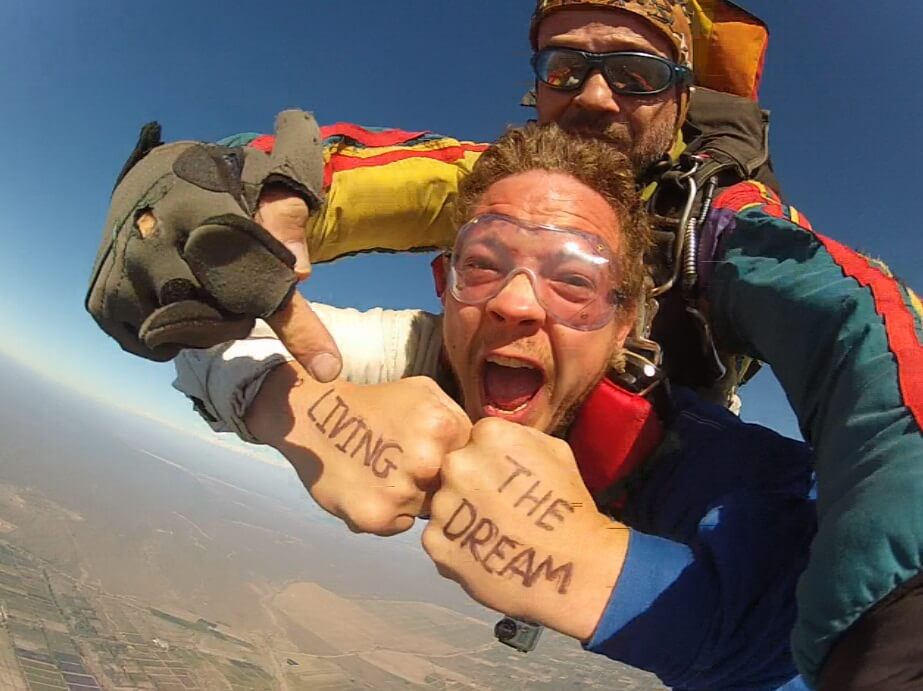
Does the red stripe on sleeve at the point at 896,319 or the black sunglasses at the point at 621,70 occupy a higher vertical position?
the black sunglasses at the point at 621,70

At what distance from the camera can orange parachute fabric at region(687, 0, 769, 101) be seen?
1.67 meters

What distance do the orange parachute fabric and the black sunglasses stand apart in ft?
1.59

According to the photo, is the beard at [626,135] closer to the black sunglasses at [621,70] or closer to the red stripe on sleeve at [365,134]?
the black sunglasses at [621,70]

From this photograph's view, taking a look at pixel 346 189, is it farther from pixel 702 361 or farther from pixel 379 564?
pixel 379 564

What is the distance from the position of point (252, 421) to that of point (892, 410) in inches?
31.6

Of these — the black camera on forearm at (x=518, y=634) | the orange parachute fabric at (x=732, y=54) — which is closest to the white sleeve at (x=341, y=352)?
the black camera on forearm at (x=518, y=634)

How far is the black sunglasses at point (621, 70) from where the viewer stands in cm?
126

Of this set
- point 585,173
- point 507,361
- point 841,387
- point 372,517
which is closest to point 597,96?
point 585,173

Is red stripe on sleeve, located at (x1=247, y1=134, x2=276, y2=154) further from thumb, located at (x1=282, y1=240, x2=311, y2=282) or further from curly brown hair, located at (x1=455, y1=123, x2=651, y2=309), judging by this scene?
curly brown hair, located at (x1=455, y1=123, x2=651, y2=309)

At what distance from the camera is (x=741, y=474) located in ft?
2.65

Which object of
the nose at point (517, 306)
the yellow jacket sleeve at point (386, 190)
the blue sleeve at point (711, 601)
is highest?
the yellow jacket sleeve at point (386, 190)

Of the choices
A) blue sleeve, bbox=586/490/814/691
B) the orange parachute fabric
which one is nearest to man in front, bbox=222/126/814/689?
blue sleeve, bbox=586/490/814/691

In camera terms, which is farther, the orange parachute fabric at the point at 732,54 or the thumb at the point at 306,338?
the orange parachute fabric at the point at 732,54

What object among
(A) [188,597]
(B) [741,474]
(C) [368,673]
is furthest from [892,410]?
(A) [188,597]
